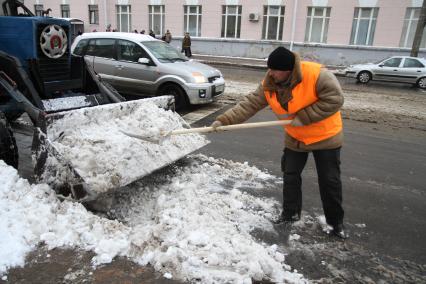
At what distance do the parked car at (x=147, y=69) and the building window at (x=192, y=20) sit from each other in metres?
17.1

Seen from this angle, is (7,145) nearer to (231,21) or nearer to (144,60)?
(144,60)

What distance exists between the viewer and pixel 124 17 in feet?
90.0

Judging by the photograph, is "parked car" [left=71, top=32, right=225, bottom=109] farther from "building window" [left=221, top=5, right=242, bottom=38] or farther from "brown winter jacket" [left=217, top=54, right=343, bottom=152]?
"building window" [left=221, top=5, right=242, bottom=38]

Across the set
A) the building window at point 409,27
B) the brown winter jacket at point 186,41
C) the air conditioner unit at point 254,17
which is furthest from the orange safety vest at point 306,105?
the air conditioner unit at point 254,17

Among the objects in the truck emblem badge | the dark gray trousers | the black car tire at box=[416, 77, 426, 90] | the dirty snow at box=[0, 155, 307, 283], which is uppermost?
the truck emblem badge

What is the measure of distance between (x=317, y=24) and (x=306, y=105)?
21.3 metres

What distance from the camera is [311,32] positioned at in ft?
75.8

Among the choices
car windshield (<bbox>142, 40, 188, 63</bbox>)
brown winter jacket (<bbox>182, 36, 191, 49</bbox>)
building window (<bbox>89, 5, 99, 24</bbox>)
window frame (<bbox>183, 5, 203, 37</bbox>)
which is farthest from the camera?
building window (<bbox>89, 5, 99, 24</bbox>)

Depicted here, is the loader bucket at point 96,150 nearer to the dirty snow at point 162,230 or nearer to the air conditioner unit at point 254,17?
the dirty snow at point 162,230

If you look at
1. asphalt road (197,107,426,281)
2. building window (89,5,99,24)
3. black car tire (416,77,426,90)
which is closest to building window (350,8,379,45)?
black car tire (416,77,426,90)

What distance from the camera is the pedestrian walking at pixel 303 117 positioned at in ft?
10.6

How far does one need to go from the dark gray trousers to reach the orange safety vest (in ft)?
0.56

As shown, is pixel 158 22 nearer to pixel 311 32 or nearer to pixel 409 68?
pixel 311 32

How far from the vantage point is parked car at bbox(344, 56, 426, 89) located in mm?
15648
